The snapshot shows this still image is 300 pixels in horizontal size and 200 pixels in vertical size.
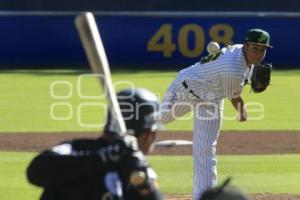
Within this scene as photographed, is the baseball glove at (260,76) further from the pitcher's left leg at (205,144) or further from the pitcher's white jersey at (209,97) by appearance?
the pitcher's left leg at (205,144)

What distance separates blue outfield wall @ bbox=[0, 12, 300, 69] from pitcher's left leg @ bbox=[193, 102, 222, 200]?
1948 cm

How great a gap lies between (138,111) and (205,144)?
4.31 meters

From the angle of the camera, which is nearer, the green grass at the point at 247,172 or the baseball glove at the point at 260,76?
the baseball glove at the point at 260,76

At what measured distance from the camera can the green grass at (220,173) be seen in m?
9.40

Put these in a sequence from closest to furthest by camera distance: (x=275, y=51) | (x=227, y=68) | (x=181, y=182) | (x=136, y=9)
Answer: (x=227, y=68), (x=181, y=182), (x=275, y=51), (x=136, y=9)

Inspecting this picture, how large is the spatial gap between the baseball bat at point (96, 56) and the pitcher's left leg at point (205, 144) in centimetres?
426

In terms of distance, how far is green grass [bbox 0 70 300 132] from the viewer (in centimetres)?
1545

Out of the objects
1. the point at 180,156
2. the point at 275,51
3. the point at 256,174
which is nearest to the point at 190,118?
the point at 180,156

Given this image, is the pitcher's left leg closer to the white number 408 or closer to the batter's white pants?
the batter's white pants

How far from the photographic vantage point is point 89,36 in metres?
3.80

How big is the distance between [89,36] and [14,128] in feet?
36.7

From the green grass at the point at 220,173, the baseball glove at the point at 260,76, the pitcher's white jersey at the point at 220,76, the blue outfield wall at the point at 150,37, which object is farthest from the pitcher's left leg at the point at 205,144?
the blue outfield wall at the point at 150,37

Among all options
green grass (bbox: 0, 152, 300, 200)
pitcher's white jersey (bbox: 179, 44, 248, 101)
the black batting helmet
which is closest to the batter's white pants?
pitcher's white jersey (bbox: 179, 44, 248, 101)

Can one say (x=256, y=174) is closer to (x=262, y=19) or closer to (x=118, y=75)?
(x=118, y=75)
